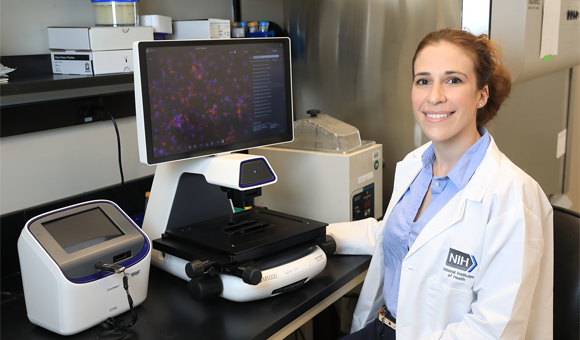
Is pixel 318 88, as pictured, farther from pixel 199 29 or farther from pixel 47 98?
pixel 47 98

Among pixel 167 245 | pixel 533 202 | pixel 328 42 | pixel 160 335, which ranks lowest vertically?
pixel 160 335

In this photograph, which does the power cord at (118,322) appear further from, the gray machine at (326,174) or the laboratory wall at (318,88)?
the gray machine at (326,174)

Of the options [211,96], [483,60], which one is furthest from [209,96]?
[483,60]

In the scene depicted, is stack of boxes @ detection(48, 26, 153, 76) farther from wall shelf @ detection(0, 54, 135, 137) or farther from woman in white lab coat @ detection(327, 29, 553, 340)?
woman in white lab coat @ detection(327, 29, 553, 340)

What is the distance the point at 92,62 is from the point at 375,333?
102 cm

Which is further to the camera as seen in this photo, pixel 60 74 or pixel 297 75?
pixel 297 75

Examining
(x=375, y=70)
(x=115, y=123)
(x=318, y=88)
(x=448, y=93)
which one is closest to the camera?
(x=448, y=93)

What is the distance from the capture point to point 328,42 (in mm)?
1938

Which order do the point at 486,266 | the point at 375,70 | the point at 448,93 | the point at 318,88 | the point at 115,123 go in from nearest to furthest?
the point at 486,266 < the point at 448,93 < the point at 115,123 < the point at 375,70 < the point at 318,88

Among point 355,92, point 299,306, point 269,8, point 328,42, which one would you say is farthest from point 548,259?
point 269,8

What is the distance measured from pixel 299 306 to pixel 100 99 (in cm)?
89

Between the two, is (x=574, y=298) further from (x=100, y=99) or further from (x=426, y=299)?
(x=100, y=99)

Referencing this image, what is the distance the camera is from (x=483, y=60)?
120cm

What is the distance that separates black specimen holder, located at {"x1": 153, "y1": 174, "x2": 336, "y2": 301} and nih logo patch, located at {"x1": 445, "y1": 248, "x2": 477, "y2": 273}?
0.35m
